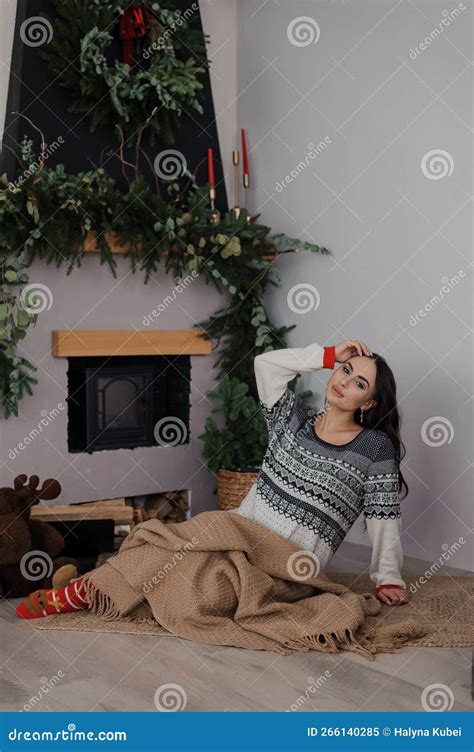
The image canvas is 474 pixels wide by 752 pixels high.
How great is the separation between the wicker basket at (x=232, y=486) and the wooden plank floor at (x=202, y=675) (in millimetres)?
1239

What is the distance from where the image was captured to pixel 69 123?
146 inches

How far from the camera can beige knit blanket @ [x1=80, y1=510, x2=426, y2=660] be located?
254 cm

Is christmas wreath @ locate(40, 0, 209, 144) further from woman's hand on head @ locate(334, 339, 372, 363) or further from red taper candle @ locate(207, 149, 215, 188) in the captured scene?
woman's hand on head @ locate(334, 339, 372, 363)

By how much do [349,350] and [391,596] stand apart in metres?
0.77

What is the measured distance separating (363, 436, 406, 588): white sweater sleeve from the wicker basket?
0.89 meters

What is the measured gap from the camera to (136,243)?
3.74 meters

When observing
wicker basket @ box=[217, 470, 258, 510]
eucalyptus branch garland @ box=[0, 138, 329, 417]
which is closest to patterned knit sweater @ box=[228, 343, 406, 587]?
wicker basket @ box=[217, 470, 258, 510]

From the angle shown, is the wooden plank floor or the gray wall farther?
the gray wall

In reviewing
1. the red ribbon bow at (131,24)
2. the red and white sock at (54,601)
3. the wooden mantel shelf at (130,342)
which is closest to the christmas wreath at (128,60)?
the red ribbon bow at (131,24)

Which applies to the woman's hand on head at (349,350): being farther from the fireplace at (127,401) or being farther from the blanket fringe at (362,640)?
the fireplace at (127,401)

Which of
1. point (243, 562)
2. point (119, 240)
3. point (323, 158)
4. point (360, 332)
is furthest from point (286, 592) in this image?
point (323, 158)

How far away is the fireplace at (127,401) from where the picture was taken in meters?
3.81

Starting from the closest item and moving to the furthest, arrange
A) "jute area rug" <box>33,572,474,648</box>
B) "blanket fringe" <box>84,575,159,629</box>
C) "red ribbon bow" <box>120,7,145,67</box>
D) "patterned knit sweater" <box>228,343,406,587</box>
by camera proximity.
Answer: "jute area rug" <box>33,572,474,648</box>, "blanket fringe" <box>84,575,159,629</box>, "patterned knit sweater" <box>228,343,406,587</box>, "red ribbon bow" <box>120,7,145,67</box>

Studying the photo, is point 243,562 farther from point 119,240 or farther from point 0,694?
point 119,240
